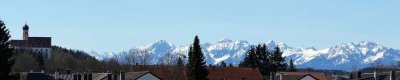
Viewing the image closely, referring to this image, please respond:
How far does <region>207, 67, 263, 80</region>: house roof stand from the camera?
447ft

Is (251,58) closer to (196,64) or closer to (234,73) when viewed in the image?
(234,73)

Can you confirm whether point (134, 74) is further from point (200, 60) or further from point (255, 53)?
point (255, 53)

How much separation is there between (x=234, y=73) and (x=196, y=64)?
5828 cm

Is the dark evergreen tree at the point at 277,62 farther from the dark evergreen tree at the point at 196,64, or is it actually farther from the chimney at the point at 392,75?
the dark evergreen tree at the point at 196,64

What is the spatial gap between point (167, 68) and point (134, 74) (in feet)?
130

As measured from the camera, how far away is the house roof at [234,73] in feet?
447

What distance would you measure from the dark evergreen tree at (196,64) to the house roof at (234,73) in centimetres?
5356

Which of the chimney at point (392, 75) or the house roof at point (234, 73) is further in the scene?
the house roof at point (234, 73)

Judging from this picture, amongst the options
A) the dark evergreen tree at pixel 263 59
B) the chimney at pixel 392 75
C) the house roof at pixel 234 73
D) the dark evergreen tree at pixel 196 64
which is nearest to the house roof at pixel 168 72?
the house roof at pixel 234 73

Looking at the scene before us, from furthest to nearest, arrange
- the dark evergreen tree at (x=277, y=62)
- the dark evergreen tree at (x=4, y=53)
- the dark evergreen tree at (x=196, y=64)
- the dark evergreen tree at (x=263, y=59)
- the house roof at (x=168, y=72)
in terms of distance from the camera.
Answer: the dark evergreen tree at (x=277, y=62) < the dark evergreen tree at (x=263, y=59) < the house roof at (x=168, y=72) < the dark evergreen tree at (x=196, y=64) < the dark evergreen tree at (x=4, y=53)

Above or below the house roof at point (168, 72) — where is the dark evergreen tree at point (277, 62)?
above

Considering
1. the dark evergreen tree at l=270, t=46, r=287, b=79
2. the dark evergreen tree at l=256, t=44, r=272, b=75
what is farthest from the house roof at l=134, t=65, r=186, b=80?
the dark evergreen tree at l=270, t=46, r=287, b=79

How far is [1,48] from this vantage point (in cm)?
6156

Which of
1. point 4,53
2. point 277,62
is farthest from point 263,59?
point 4,53
